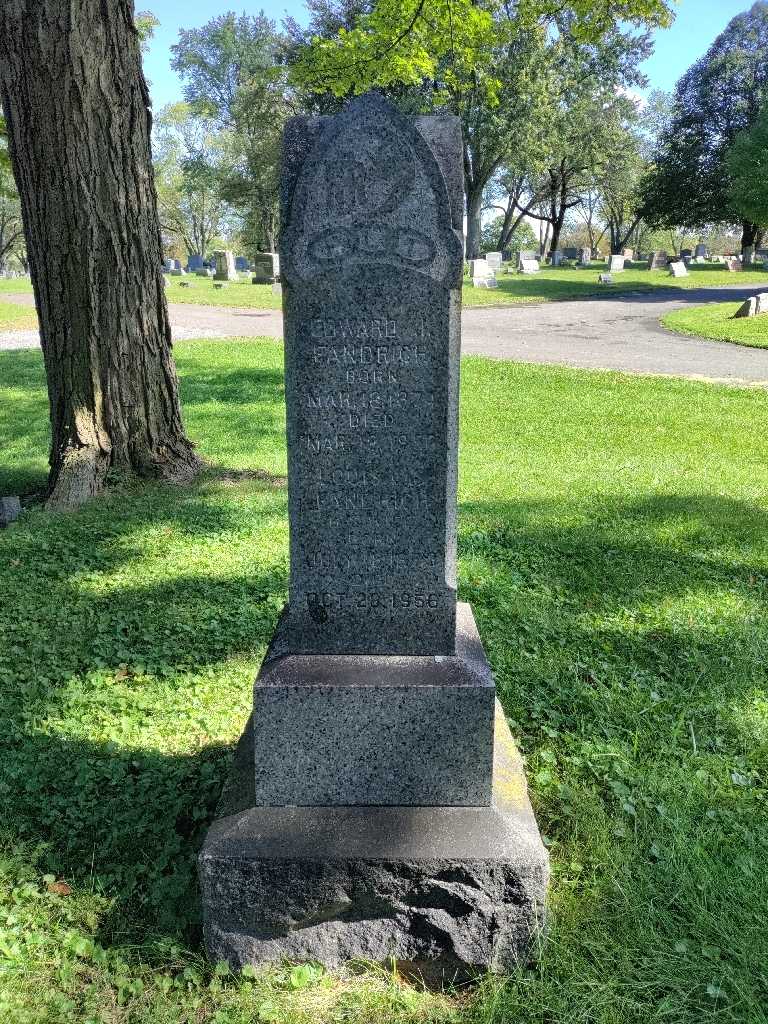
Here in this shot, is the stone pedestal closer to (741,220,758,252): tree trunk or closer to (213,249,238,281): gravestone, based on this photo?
(213,249,238,281): gravestone

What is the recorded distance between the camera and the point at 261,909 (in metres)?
2.32

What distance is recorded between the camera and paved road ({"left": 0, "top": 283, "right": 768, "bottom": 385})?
43.6 ft

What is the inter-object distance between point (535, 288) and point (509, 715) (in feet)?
93.9

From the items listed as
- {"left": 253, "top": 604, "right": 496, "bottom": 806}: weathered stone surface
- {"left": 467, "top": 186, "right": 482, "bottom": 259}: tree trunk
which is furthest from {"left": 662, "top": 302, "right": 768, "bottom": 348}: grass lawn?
{"left": 467, "top": 186, "right": 482, "bottom": 259}: tree trunk

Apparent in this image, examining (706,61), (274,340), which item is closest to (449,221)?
(274,340)

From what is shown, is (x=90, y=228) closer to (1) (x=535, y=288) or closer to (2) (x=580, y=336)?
(2) (x=580, y=336)

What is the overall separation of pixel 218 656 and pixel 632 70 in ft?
148

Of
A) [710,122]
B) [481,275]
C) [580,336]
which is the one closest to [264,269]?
[481,275]

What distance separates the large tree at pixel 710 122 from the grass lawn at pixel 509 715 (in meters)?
41.0

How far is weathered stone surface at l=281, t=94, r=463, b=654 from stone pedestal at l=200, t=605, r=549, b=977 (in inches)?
10.0

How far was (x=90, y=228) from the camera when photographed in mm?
5367

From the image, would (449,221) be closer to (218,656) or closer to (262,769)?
(262,769)

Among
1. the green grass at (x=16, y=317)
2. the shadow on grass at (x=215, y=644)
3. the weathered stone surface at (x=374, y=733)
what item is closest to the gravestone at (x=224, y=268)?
the green grass at (x=16, y=317)

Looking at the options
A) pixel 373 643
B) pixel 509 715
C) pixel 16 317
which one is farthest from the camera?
pixel 16 317
